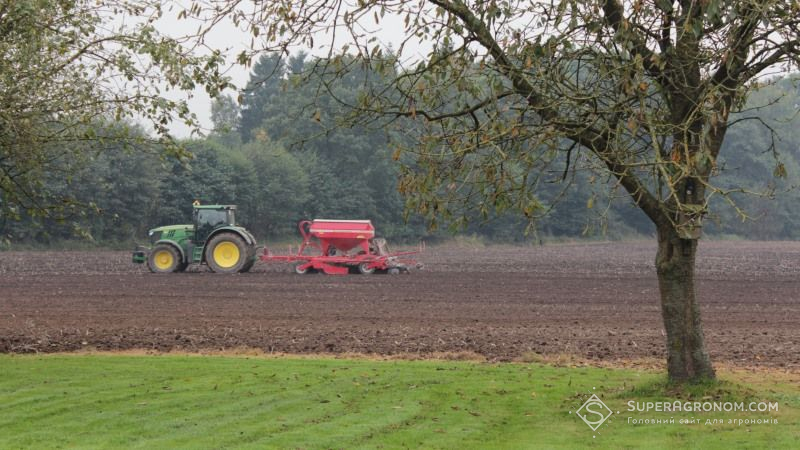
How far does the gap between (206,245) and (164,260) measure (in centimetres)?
204

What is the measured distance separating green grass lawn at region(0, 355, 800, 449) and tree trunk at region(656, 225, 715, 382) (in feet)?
0.86

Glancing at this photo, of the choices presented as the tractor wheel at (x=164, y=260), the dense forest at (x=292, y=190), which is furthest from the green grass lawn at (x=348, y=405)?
the dense forest at (x=292, y=190)

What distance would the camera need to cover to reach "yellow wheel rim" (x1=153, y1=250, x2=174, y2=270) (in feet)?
109

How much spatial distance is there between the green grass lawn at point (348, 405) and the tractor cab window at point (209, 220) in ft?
59.6

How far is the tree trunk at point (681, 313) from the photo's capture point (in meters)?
10.6

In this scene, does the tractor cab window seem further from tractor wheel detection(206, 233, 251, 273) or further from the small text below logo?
the small text below logo

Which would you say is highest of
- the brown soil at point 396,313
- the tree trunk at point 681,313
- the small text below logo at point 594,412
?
the tree trunk at point 681,313

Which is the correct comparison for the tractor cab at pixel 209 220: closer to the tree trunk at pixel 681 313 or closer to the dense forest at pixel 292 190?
the dense forest at pixel 292 190

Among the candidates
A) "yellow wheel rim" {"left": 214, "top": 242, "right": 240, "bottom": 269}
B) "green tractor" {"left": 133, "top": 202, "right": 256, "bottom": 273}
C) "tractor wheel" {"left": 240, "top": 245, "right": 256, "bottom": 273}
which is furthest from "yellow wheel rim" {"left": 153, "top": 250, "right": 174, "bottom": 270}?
"tractor wheel" {"left": 240, "top": 245, "right": 256, "bottom": 273}

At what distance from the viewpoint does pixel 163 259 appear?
109 feet

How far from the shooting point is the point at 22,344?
16406 millimetres

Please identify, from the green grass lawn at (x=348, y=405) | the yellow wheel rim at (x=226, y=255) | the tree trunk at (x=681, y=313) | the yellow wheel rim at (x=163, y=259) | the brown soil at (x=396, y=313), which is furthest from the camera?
the yellow wheel rim at (x=163, y=259)

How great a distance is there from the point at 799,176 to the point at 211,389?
92471 mm

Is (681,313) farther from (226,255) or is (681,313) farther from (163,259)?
(163,259)
